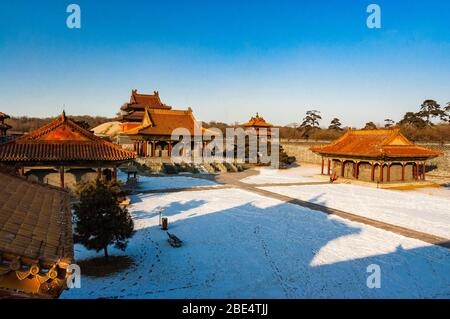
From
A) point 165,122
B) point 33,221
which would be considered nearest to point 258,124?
point 165,122

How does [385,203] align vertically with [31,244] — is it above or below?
below

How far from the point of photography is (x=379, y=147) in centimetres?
2736

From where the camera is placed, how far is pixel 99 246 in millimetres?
10148

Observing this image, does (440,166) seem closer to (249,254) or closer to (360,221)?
(360,221)

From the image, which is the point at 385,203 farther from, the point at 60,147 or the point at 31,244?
the point at 31,244

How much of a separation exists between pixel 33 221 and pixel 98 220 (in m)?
5.57

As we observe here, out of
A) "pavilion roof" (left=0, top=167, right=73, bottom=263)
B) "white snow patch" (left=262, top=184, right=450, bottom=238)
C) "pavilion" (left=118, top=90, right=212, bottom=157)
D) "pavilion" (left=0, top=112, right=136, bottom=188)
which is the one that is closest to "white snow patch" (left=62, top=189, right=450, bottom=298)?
"white snow patch" (left=262, top=184, right=450, bottom=238)

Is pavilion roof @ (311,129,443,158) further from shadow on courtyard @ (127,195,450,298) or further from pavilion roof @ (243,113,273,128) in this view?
pavilion roof @ (243,113,273,128)

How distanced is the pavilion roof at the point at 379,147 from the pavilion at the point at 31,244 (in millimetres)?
25849

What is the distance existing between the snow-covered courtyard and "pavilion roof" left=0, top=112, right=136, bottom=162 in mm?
3912

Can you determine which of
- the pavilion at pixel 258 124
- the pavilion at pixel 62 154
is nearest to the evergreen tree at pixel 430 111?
the pavilion at pixel 258 124

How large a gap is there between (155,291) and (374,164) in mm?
23972

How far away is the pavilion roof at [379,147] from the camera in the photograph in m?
27.2

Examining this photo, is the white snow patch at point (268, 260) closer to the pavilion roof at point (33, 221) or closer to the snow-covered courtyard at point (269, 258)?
the snow-covered courtyard at point (269, 258)
